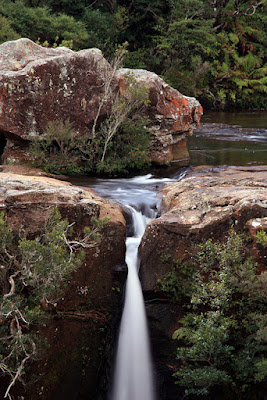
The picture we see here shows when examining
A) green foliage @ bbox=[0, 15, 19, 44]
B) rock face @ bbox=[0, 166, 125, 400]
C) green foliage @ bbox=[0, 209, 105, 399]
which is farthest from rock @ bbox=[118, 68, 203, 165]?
green foliage @ bbox=[0, 209, 105, 399]

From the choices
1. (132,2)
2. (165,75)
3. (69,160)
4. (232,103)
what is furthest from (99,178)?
(232,103)

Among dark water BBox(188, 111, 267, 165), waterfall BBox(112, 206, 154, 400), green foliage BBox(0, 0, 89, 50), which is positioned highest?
green foliage BBox(0, 0, 89, 50)

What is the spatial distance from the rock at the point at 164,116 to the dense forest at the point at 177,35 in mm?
9757

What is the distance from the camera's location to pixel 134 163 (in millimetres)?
13062

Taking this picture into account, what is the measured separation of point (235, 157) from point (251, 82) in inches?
698

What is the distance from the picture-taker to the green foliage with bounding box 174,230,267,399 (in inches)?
212

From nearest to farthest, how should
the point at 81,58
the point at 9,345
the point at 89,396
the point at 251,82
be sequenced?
the point at 9,345 → the point at 89,396 → the point at 81,58 → the point at 251,82

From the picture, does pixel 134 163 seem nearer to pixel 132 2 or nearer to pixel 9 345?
pixel 9 345

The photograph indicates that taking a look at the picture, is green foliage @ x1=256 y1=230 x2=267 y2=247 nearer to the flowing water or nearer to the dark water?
the flowing water

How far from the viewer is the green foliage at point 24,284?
4.94 metres

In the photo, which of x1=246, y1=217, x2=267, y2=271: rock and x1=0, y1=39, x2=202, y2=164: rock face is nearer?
x1=246, y1=217, x2=267, y2=271: rock

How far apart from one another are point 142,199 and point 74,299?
162 inches

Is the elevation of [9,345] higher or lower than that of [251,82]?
lower

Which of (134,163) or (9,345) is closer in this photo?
(9,345)
